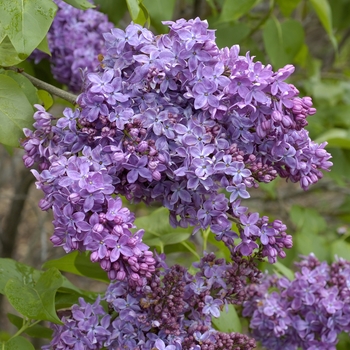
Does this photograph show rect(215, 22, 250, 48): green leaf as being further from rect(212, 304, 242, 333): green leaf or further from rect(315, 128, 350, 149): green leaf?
rect(212, 304, 242, 333): green leaf

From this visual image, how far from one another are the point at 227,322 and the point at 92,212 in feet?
2.01

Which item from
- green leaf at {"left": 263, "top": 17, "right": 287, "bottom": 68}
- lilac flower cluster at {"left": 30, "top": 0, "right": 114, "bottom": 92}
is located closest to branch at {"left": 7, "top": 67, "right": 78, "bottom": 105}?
lilac flower cluster at {"left": 30, "top": 0, "right": 114, "bottom": 92}

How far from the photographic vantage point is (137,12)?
133 cm

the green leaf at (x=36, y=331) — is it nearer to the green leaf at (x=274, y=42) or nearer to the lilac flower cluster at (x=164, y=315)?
the lilac flower cluster at (x=164, y=315)

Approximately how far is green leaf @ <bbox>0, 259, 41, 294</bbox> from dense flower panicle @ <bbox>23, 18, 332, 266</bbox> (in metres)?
0.39

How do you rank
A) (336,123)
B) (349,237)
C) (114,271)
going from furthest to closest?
(336,123) → (349,237) → (114,271)

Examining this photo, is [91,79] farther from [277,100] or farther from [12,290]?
[12,290]

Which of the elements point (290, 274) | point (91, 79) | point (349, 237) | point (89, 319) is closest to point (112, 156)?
point (91, 79)

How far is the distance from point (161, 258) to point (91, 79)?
1.44ft

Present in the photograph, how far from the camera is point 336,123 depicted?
113 inches

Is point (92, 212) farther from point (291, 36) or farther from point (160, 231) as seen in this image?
point (291, 36)

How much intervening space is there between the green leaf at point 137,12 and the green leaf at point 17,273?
68 cm

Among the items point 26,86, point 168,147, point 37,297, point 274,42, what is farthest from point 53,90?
point 274,42

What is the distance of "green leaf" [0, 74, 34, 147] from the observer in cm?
127
